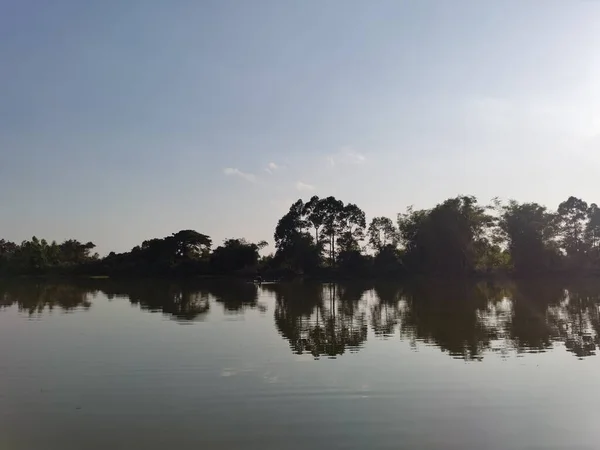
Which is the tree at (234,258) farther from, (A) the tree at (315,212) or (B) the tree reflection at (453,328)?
(B) the tree reflection at (453,328)

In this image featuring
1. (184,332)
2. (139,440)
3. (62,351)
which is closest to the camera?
(139,440)

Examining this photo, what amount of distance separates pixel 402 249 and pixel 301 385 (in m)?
67.9

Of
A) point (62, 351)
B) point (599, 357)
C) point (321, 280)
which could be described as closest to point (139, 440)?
point (62, 351)

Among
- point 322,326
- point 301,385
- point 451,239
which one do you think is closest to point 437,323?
point 322,326

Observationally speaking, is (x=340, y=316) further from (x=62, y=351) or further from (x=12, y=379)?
(x=12, y=379)

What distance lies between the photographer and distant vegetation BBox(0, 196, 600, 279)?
63.3m

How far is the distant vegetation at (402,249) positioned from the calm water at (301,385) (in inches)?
1804

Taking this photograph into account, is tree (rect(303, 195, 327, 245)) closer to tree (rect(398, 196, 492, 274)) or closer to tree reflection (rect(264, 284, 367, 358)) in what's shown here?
tree (rect(398, 196, 492, 274))

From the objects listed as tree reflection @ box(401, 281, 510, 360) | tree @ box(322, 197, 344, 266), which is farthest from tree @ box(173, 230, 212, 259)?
tree reflection @ box(401, 281, 510, 360)

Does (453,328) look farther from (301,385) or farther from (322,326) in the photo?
(301,385)

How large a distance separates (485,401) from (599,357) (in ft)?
19.1

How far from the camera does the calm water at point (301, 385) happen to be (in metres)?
7.11

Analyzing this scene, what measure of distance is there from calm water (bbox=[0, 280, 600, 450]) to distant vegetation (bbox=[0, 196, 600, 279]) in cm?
4583

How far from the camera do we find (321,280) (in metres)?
63.8
